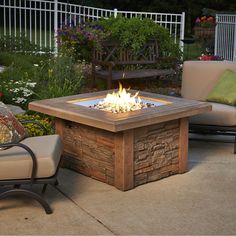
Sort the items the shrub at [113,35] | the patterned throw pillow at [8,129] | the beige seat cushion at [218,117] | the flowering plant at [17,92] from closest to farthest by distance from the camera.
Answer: the patterned throw pillow at [8,129] < the beige seat cushion at [218,117] < the flowering plant at [17,92] < the shrub at [113,35]

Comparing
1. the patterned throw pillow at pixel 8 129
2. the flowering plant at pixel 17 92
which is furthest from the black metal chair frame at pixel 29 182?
the flowering plant at pixel 17 92

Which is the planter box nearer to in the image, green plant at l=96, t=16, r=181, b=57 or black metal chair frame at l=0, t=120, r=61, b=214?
green plant at l=96, t=16, r=181, b=57

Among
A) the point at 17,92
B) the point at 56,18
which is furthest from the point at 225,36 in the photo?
the point at 17,92

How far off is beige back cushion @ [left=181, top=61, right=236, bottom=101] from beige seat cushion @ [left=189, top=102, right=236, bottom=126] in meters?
0.83

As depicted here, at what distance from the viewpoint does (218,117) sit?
5.83 meters

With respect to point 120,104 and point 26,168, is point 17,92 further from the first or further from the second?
point 26,168

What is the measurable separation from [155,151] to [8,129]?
4.49 feet

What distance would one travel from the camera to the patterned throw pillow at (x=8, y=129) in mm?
4309

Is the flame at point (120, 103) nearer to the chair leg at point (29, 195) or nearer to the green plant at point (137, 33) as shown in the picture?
the chair leg at point (29, 195)

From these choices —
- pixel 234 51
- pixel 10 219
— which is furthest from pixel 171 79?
pixel 10 219

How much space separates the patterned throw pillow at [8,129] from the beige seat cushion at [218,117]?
212 centimetres

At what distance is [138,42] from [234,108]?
4.97 metres

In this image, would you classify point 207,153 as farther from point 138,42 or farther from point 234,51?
point 234,51

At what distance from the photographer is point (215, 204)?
4367 mm
